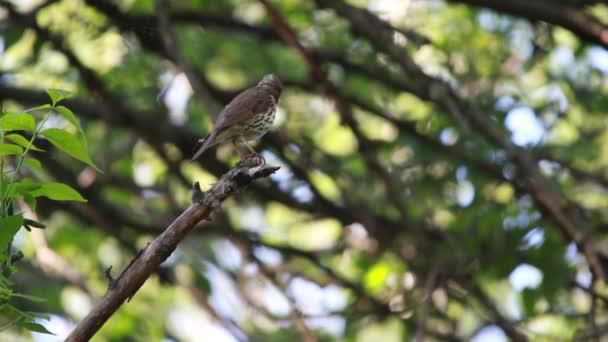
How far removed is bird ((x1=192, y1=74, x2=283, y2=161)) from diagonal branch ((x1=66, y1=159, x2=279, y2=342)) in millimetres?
1082

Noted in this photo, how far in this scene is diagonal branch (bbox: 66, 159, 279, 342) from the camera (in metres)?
2.79

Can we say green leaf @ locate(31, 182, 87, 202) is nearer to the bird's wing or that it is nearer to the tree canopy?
the bird's wing

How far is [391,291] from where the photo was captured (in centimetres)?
768

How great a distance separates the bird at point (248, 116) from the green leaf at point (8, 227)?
1.63 m

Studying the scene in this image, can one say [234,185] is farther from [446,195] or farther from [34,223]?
[446,195]

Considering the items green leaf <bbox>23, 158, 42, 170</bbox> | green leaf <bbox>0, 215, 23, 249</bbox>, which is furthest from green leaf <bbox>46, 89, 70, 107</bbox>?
green leaf <bbox>0, 215, 23, 249</bbox>

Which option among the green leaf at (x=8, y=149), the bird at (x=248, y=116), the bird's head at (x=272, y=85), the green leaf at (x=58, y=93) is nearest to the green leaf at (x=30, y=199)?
the green leaf at (x=8, y=149)

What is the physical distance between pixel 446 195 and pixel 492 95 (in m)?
0.94

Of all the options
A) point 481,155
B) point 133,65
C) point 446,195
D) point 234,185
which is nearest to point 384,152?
point 446,195

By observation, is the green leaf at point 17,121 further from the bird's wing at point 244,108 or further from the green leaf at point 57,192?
the bird's wing at point 244,108

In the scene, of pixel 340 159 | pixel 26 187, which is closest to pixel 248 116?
pixel 26 187

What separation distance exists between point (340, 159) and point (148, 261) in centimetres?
501

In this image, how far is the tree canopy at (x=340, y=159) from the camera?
605 cm

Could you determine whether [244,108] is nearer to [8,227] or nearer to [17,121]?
[17,121]
